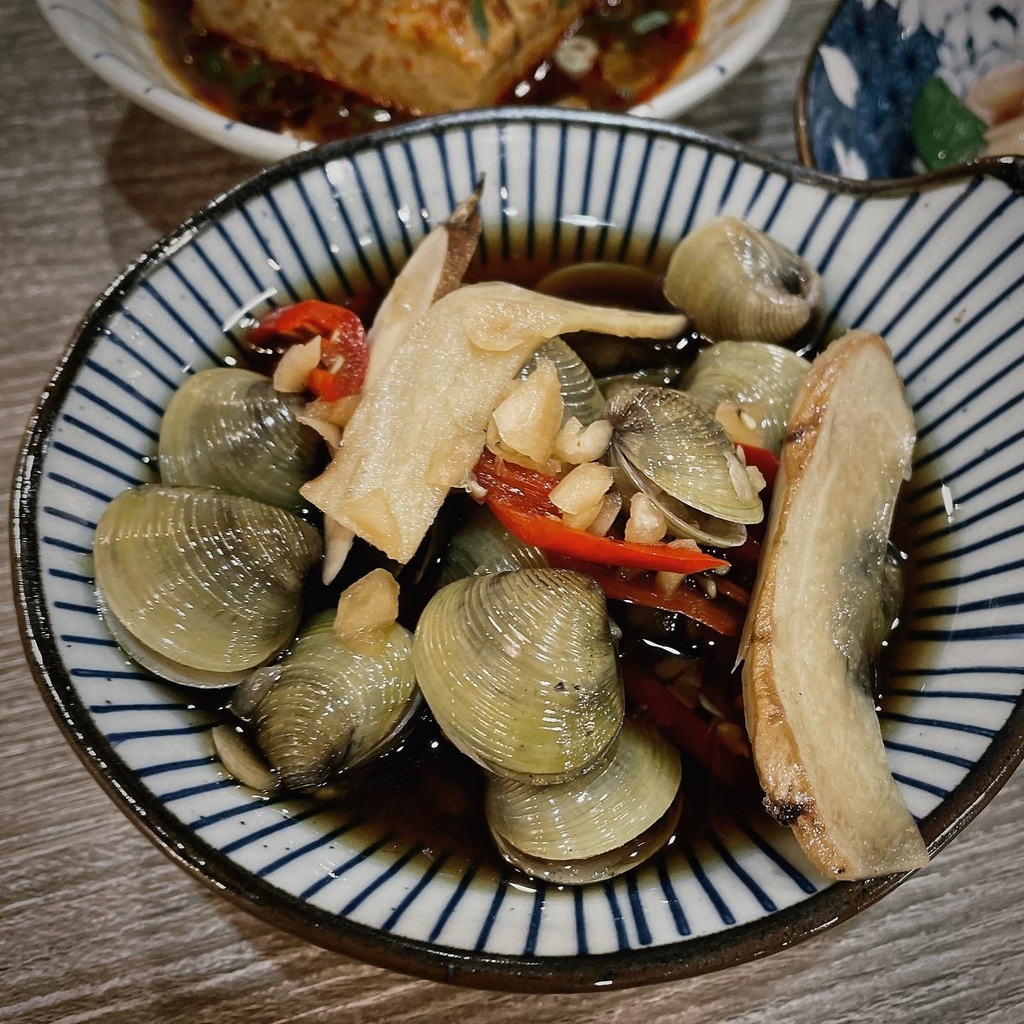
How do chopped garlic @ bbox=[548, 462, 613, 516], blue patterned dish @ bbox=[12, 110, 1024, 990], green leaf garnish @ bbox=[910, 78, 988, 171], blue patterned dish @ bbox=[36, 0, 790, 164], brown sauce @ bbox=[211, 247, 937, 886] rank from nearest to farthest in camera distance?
blue patterned dish @ bbox=[12, 110, 1024, 990] < chopped garlic @ bbox=[548, 462, 613, 516] < brown sauce @ bbox=[211, 247, 937, 886] < blue patterned dish @ bbox=[36, 0, 790, 164] < green leaf garnish @ bbox=[910, 78, 988, 171]

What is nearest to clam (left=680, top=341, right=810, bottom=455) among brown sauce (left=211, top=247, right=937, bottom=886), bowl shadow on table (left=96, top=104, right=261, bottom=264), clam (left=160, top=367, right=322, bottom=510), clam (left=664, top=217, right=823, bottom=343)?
clam (left=664, top=217, right=823, bottom=343)

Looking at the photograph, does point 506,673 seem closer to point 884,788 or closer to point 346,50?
point 884,788

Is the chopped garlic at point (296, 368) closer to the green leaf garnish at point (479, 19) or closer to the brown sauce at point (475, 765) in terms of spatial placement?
the brown sauce at point (475, 765)

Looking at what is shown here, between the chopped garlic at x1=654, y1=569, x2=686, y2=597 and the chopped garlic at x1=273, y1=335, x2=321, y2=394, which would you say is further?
the chopped garlic at x1=273, y1=335, x2=321, y2=394

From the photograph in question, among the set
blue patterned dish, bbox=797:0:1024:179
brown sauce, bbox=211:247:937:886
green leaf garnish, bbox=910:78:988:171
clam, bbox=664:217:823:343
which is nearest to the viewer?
brown sauce, bbox=211:247:937:886

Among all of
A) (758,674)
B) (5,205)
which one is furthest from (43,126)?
(758,674)

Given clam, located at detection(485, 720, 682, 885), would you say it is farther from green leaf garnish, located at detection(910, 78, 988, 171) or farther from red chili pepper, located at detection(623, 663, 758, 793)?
green leaf garnish, located at detection(910, 78, 988, 171)

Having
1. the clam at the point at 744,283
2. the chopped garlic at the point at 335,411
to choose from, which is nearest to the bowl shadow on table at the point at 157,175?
the chopped garlic at the point at 335,411
